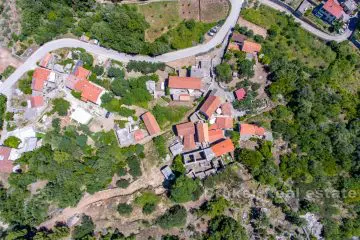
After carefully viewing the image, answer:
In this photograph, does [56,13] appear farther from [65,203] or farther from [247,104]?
[247,104]

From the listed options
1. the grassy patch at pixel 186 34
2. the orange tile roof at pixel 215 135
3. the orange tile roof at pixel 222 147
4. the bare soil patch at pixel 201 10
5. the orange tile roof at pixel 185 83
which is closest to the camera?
the orange tile roof at pixel 222 147

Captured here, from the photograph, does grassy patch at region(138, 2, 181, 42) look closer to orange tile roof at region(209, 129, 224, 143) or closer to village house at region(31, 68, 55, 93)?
village house at region(31, 68, 55, 93)

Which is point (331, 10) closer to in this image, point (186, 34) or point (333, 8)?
point (333, 8)

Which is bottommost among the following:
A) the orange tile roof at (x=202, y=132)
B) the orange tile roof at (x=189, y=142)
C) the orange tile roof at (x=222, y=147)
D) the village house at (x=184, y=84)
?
the orange tile roof at (x=222, y=147)

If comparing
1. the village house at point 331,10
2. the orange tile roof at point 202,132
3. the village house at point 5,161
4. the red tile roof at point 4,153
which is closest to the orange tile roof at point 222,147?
the orange tile roof at point 202,132

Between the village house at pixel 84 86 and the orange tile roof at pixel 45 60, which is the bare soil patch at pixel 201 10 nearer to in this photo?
the village house at pixel 84 86

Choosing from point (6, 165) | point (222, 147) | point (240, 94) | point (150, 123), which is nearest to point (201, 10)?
point (240, 94)

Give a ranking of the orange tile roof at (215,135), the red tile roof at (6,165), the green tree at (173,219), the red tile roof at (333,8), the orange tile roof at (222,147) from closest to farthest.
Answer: the green tree at (173,219) < the red tile roof at (6,165) < the orange tile roof at (222,147) < the orange tile roof at (215,135) < the red tile roof at (333,8)
